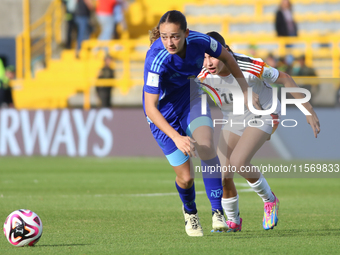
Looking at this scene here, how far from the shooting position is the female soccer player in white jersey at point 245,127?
20.5 feet

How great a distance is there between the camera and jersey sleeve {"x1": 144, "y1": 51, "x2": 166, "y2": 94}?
5.33 m

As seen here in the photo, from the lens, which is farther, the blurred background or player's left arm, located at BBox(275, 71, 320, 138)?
the blurred background

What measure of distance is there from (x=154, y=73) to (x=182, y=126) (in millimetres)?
731

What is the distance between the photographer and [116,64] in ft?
66.7

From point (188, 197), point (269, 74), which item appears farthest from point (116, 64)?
point (188, 197)

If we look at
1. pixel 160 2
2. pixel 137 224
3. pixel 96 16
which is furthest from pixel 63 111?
pixel 137 224

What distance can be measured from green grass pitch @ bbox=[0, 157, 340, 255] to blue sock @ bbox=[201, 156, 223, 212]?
32 centimetres

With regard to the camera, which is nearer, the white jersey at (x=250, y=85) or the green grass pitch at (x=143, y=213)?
the green grass pitch at (x=143, y=213)

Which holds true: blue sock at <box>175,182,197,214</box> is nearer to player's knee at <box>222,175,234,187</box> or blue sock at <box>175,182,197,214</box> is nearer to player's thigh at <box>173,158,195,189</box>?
player's thigh at <box>173,158,195,189</box>

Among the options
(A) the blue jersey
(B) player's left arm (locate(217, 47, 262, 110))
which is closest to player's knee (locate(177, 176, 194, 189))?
(A) the blue jersey

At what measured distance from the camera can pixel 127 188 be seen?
1020 centimetres

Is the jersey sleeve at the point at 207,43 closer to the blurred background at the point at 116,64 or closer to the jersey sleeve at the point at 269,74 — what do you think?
the jersey sleeve at the point at 269,74

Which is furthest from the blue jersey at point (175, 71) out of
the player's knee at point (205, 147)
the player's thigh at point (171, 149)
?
the player's knee at point (205, 147)

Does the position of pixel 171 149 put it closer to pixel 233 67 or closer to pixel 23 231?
pixel 233 67
